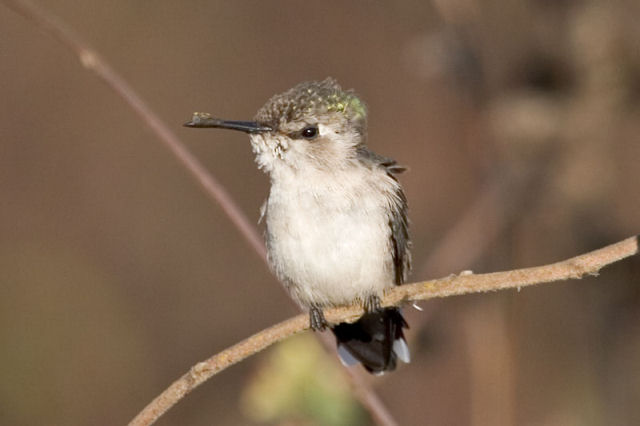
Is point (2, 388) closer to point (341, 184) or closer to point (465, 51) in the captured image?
point (341, 184)

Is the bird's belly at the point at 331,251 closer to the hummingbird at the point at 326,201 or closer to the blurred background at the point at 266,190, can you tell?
the hummingbird at the point at 326,201

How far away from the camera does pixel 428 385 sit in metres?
6.18

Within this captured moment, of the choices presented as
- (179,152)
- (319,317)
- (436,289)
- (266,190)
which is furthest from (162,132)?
(266,190)

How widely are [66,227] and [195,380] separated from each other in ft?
17.7

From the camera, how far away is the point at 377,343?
4066mm

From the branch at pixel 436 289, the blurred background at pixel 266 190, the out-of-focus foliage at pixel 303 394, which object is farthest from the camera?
the blurred background at pixel 266 190

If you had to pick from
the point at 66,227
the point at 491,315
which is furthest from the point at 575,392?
the point at 66,227

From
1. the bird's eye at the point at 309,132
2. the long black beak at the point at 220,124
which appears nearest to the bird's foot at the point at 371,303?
the bird's eye at the point at 309,132

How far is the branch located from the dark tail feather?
1188 mm

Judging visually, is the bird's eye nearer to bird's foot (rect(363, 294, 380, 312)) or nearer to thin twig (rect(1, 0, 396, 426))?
A: bird's foot (rect(363, 294, 380, 312))

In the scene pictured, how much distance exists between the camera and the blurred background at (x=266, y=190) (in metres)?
3.93

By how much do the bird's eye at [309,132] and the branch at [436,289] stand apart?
0.96 meters

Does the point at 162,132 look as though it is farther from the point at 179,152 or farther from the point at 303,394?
the point at 303,394

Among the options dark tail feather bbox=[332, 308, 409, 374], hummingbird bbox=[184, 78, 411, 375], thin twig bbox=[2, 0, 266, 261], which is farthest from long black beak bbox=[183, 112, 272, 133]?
dark tail feather bbox=[332, 308, 409, 374]
